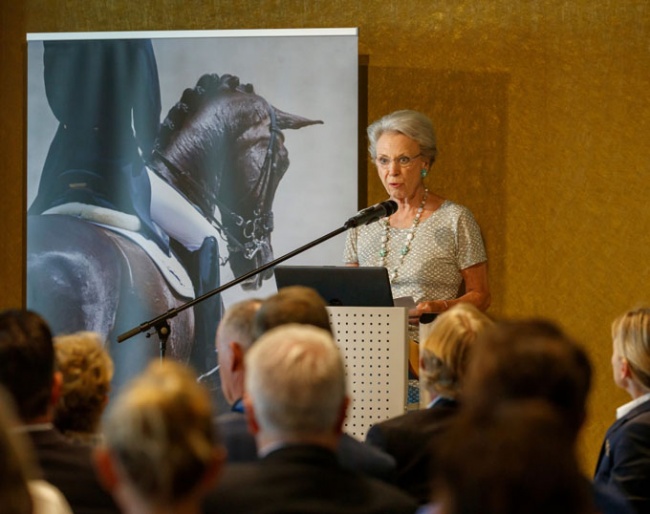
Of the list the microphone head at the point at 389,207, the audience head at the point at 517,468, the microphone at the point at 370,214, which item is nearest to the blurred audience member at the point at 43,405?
the audience head at the point at 517,468

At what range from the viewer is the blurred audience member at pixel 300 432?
1876mm

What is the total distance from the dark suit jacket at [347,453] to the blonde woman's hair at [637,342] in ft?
2.99

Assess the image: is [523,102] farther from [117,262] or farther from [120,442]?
[120,442]

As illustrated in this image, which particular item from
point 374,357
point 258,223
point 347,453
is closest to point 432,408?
point 347,453

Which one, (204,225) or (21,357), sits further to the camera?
(204,225)

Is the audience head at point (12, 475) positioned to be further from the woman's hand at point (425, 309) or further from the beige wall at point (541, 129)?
the beige wall at point (541, 129)

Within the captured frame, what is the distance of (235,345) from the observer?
2.78 metres

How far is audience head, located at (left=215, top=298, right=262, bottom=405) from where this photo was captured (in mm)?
2754

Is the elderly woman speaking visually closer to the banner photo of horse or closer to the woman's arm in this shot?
the woman's arm

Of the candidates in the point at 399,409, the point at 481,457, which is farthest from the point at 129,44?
the point at 481,457

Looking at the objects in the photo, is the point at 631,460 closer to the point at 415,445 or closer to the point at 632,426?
the point at 632,426

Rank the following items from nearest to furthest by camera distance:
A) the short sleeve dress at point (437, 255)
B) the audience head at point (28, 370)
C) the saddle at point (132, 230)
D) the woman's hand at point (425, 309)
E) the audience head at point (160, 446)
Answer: the audience head at point (160, 446) → the audience head at point (28, 370) → the woman's hand at point (425, 309) → the short sleeve dress at point (437, 255) → the saddle at point (132, 230)

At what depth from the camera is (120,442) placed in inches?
56.3

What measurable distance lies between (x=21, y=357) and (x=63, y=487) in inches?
12.2
